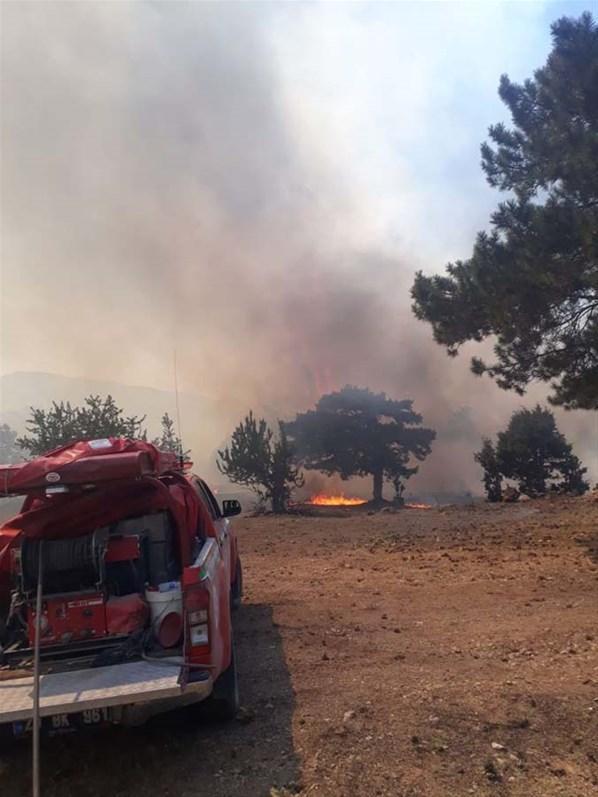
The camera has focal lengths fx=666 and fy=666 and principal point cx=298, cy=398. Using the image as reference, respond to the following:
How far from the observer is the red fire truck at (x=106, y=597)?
364 cm

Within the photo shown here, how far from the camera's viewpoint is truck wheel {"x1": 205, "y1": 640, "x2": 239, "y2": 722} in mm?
4180

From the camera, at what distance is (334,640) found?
5.99 metres

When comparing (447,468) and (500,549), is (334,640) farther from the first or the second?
(447,468)

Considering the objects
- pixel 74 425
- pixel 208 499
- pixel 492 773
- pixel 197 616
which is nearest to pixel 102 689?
pixel 197 616

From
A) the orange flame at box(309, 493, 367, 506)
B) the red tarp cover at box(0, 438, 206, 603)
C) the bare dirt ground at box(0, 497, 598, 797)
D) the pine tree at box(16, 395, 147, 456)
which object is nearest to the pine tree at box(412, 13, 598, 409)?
the bare dirt ground at box(0, 497, 598, 797)

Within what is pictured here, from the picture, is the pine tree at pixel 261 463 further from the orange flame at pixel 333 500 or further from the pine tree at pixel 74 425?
the orange flame at pixel 333 500

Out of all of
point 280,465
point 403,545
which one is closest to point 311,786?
point 403,545

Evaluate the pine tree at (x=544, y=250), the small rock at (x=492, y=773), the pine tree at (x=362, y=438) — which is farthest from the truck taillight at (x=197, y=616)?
the pine tree at (x=362, y=438)

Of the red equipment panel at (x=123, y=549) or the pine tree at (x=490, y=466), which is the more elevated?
the pine tree at (x=490, y=466)

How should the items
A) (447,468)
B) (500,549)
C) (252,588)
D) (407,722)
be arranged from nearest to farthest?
(407,722) → (252,588) → (500,549) → (447,468)

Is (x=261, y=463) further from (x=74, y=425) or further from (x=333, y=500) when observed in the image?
(x=333, y=500)

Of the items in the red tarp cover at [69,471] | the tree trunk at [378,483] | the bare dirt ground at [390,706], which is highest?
the tree trunk at [378,483]

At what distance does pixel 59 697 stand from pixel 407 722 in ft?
6.67

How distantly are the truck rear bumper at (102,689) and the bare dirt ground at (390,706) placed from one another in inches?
19.8
